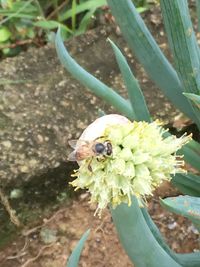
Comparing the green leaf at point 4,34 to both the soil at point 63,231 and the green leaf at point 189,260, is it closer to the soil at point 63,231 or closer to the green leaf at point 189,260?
the soil at point 63,231

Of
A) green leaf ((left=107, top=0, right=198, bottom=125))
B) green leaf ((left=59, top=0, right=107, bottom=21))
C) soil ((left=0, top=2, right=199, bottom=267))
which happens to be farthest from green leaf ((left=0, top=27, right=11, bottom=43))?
green leaf ((left=107, top=0, right=198, bottom=125))

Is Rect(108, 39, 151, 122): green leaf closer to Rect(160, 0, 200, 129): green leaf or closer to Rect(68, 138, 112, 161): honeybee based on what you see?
Rect(160, 0, 200, 129): green leaf

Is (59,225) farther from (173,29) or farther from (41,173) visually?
(173,29)

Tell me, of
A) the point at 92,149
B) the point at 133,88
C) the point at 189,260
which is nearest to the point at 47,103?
the point at 133,88

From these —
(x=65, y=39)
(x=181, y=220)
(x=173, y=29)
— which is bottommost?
(x=181, y=220)

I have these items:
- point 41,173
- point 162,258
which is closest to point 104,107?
point 41,173

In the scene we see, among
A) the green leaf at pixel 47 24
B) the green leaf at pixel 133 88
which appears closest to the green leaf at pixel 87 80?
the green leaf at pixel 133 88

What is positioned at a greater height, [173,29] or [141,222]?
[173,29]

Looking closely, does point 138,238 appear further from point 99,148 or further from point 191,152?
point 191,152
